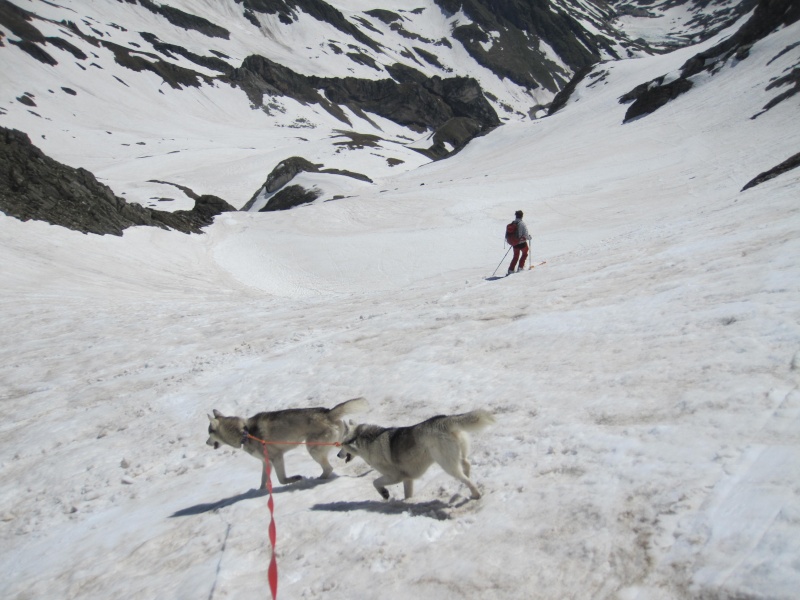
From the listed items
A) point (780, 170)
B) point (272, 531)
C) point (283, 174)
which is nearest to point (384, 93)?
point (283, 174)

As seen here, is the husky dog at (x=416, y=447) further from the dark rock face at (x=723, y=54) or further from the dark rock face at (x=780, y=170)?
the dark rock face at (x=723, y=54)

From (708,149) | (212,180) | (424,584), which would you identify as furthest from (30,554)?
(212,180)

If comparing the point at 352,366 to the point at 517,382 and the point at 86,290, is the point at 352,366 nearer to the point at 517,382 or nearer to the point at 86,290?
the point at 517,382

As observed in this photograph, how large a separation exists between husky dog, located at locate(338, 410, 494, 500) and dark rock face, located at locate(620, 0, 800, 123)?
2154 inches

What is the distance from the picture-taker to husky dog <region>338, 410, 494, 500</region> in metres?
4.59

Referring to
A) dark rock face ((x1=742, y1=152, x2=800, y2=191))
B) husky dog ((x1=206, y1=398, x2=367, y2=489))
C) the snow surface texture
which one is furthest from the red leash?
dark rock face ((x1=742, y1=152, x2=800, y2=191))

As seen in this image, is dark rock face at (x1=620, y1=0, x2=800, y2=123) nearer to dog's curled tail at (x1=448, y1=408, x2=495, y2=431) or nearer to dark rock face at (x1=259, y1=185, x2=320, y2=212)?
dark rock face at (x1=259, y1=185, x2=320, y2=212)

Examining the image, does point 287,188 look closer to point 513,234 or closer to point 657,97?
point 657,97

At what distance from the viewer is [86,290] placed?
762 inches

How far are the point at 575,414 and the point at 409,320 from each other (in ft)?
20.1

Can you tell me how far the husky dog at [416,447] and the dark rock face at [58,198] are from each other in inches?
994

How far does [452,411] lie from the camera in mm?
6906

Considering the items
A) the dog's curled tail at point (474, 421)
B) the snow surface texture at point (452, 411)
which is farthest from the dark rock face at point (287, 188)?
the dog's curled tail at point (474, 421)

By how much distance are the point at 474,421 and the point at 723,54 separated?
65465 mm
